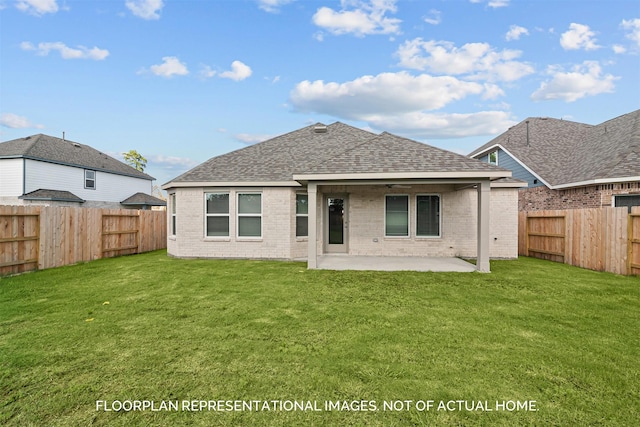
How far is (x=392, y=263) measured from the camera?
9.98 m

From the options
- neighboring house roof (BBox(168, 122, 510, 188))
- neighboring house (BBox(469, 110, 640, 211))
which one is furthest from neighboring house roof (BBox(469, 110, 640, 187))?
neighboring house roof (BBox(168, 122, 510, 188))

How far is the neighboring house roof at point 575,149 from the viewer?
12.4 m

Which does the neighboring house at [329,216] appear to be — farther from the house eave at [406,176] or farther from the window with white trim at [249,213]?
the house eave at [406,176]

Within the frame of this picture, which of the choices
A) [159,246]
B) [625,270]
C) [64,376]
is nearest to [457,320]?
[64,376]

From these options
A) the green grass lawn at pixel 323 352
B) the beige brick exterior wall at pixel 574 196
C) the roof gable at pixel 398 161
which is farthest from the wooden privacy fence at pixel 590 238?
the roof gable at pixel 398 161

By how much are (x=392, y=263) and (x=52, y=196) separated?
21.8m

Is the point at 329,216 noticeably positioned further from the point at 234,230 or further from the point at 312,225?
the point at 234,230

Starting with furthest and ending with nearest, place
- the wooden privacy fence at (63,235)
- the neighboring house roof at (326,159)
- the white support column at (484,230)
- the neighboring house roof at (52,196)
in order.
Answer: the neighboring house roof at (52,196), the neighboring house roof at (326,159), the white support column at (484,230), the wooden privacy fence at (63,235)

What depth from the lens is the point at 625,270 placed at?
8258mm

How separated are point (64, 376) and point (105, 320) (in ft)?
6.04

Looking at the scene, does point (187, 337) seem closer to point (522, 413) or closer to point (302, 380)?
point (302, 380)

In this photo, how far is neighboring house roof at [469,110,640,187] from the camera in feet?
40.7

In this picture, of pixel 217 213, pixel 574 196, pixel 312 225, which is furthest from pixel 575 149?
pixel 217 213

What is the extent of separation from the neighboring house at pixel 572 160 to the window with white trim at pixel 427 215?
6695mm
